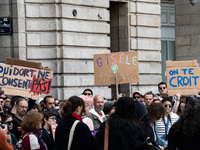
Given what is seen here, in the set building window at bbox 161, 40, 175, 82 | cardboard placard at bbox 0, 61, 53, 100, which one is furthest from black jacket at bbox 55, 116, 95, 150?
building window at bbox 161, 40, 175, 82

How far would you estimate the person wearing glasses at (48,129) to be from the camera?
8.98 metres

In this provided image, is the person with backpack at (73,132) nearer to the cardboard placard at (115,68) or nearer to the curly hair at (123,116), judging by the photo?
the curly hair at (123,116)

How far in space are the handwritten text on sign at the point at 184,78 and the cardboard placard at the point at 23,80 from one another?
113 inches

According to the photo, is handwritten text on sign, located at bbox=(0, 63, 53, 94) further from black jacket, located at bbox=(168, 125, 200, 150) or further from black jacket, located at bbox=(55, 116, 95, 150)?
black jacket, located at bbox=(168, 125, 200, 150)

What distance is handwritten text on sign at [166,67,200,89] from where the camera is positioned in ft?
Result: 42.3

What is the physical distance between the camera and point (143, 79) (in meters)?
18.2

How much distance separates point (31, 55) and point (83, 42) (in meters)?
1.55

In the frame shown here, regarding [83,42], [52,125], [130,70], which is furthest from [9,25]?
[52,125]

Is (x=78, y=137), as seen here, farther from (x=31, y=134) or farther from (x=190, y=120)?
(x=190, y=120)

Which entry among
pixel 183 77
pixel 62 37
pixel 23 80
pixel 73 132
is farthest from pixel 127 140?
pixel 62 37

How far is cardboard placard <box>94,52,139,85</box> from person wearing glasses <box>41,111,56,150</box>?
10.5 ft

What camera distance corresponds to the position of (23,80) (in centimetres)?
1145

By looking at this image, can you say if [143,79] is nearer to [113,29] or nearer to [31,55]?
[113,29]

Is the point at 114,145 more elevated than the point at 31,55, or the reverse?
the point at 31,55
